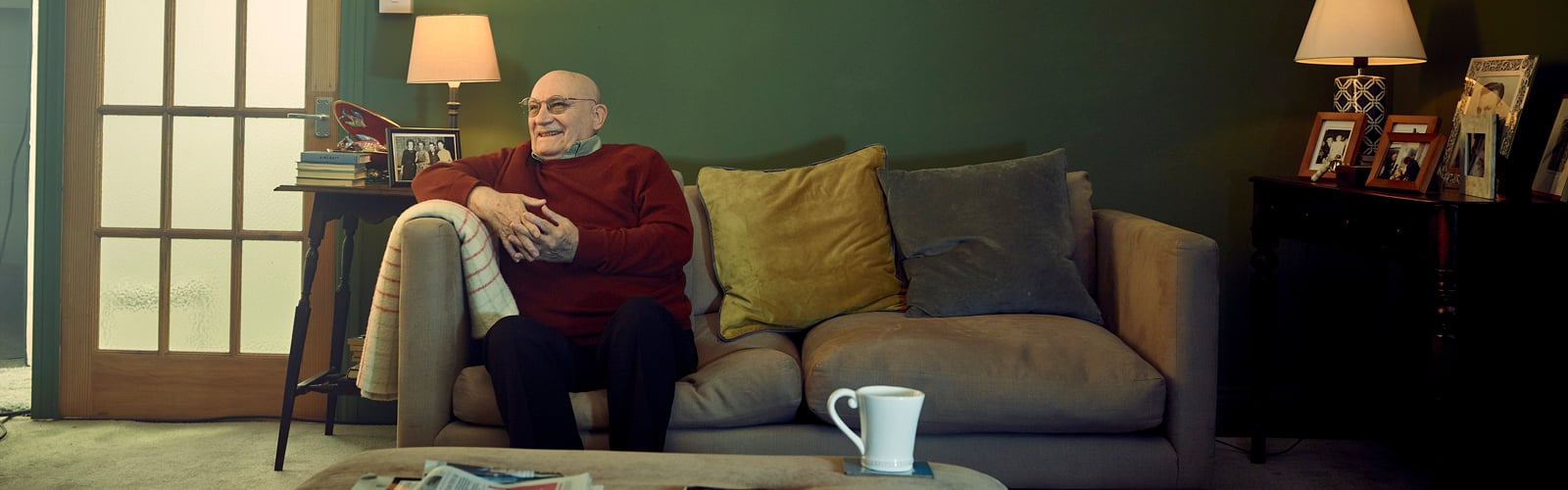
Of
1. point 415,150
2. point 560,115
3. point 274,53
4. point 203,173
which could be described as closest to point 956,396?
point 560,115

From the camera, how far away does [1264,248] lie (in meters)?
2.96

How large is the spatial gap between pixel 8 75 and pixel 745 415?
3646mm

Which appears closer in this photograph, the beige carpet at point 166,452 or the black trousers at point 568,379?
the black trousers at point 568,379

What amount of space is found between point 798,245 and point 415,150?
1.01 metres

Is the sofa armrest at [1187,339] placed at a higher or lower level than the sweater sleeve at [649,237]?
lower

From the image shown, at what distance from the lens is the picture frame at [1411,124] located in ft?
8.68

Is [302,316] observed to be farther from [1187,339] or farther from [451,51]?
[1187,339]

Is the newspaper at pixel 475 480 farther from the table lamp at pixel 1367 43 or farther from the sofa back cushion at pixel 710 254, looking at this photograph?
the table lamp at pixel 1367 43

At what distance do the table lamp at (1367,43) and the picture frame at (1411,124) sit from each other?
4cm

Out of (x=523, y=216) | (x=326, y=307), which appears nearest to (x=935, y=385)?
(x=523, y=216)

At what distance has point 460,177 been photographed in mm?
2557

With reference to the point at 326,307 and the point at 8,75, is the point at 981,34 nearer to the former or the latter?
the point at 326,307

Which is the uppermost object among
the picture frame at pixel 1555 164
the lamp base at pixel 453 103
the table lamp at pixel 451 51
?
the table lamp at pixel 451 51

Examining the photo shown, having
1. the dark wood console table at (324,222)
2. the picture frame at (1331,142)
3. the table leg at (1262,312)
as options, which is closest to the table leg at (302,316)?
the dark wood console table at (324,222)
